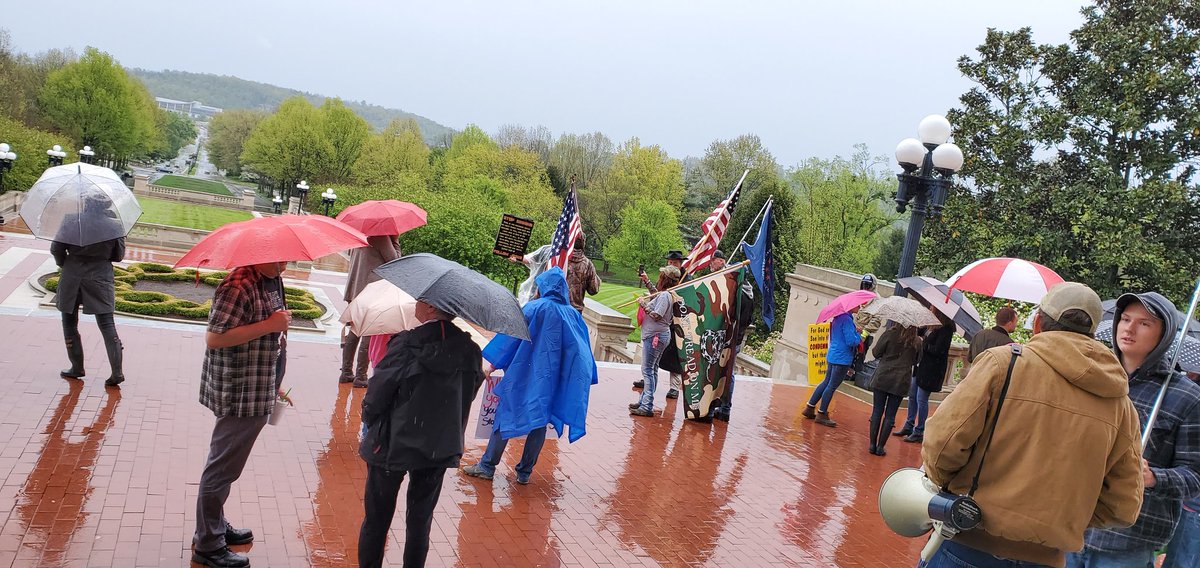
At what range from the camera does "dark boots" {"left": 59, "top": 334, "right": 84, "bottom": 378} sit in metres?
8.03

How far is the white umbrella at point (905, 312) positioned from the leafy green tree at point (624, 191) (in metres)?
51.2

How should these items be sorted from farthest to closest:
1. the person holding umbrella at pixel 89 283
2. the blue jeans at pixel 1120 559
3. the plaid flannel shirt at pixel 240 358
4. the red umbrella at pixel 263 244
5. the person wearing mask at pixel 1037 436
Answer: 1. the person holding umbrella at pixel 89 283
2. the plaid flannel shirt at pixel 240 358
3. the red umbrella at pixel 263 244
4. the blue jeans at pixel 1120 559
5. the person wearing mask at pixel 1037 436

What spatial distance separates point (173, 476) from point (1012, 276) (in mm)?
7714

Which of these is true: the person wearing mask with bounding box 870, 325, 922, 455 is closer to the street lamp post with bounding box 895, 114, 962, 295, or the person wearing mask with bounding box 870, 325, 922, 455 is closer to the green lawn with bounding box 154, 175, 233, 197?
the street lamp post with bounding box 895, 114, 962, 295

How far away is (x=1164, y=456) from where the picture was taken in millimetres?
4078

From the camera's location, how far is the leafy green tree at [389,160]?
217 feet

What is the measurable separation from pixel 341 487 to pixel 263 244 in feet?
8.48

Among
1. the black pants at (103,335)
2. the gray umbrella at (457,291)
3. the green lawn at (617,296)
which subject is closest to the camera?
the gray umbrella at (457,291)

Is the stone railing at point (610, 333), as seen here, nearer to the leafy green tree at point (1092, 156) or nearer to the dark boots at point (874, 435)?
the dark boots at point (874, 435)

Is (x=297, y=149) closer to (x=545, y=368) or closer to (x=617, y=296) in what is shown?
(x=617, y=296)

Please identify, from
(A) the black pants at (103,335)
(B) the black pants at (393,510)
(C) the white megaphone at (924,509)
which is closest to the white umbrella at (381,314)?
(B) the black pants at (393,510)

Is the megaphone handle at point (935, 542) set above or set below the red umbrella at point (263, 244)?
below

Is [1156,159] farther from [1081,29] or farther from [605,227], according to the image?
[605,227]

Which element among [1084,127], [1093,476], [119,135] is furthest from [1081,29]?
[119,135]
